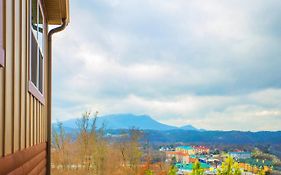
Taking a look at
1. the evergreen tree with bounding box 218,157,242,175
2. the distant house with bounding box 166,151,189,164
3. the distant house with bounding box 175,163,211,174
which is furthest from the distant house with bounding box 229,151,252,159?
the distant house with bounding box 166,151,189,164

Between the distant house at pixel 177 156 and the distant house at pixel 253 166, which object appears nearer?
the distant house at pixel 253 166

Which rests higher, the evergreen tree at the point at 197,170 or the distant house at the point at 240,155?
the distant house at the point at 240,155

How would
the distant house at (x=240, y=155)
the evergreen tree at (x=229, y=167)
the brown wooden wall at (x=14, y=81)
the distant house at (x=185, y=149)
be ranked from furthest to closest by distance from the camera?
the distant house at (x=185, y=149) → the distant house at (x=240, y=155) → the evergreen tree at (x=229, y=167) → the brown wooden wall at (x=14, y=81)

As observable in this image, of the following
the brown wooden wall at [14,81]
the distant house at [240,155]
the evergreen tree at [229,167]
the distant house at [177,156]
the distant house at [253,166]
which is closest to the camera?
the brown wooden wall at [14,81]

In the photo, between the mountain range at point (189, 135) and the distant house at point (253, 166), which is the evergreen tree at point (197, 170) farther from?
the mountain range at point (189, 135)

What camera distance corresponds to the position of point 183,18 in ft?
50.1

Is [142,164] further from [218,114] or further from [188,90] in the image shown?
[218,114]

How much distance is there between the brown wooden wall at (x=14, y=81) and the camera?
1.90 m

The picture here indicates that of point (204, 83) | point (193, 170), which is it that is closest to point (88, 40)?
point (204, 83)

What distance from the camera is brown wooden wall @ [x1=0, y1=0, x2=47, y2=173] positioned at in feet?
6.24

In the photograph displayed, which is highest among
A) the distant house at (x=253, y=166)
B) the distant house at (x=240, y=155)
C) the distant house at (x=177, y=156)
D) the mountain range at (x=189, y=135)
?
the mountain range at (x=189, y=135)

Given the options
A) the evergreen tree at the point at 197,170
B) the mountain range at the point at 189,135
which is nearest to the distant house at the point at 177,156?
the mountain range at the point at 189,135

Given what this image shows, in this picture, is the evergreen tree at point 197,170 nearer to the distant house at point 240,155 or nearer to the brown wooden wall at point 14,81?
the distant house at point 240,155

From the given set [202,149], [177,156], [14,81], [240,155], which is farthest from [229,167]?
[14,81]
